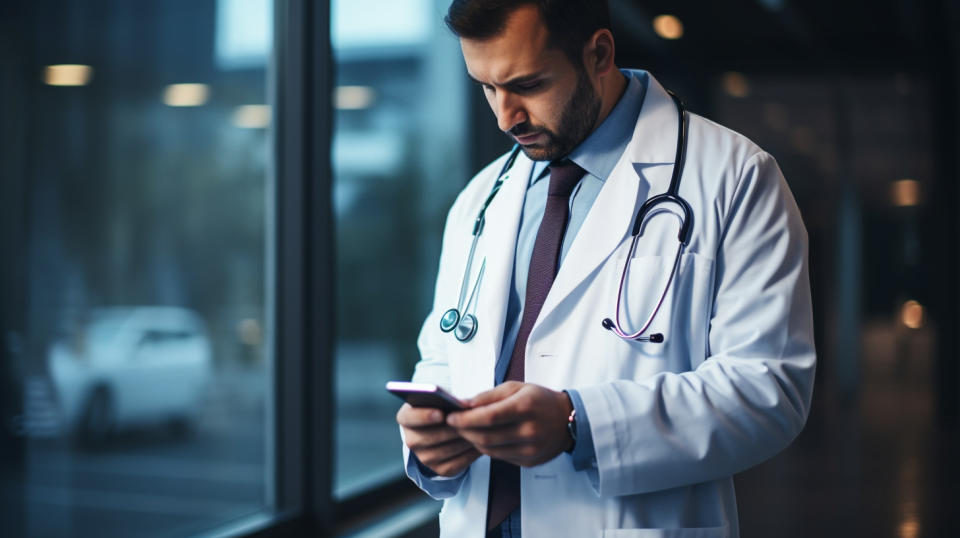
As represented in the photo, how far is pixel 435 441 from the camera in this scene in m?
1.16

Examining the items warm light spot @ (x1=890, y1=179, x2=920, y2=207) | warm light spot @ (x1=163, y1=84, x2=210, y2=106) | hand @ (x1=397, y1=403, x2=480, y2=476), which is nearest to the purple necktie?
hand @ (x1=397, y1=403, x2=480, y2=476)

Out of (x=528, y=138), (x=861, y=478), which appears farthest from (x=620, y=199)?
(x=861, y=478)

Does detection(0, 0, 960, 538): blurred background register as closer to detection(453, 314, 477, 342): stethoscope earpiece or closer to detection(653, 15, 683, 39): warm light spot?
detection(653, 15, 683, 39): warm light spot

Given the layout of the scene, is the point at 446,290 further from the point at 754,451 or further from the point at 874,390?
the point at 874,390

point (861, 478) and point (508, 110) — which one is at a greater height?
point (508, 110)

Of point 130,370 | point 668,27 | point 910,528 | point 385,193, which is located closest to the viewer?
point 130,370

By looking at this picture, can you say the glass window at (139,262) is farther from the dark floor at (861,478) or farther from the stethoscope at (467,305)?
the dark floor at (861,478)

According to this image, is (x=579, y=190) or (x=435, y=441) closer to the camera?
(x=435, y=441)

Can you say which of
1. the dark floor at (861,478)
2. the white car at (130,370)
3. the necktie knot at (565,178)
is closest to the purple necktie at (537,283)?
the necktie knot at (565,178)

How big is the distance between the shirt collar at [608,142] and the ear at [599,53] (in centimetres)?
7

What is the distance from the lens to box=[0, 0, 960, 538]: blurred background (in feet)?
8.54

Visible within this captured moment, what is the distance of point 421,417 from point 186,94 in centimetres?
263

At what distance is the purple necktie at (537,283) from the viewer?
131cm

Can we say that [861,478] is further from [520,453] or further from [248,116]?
[520,453]
